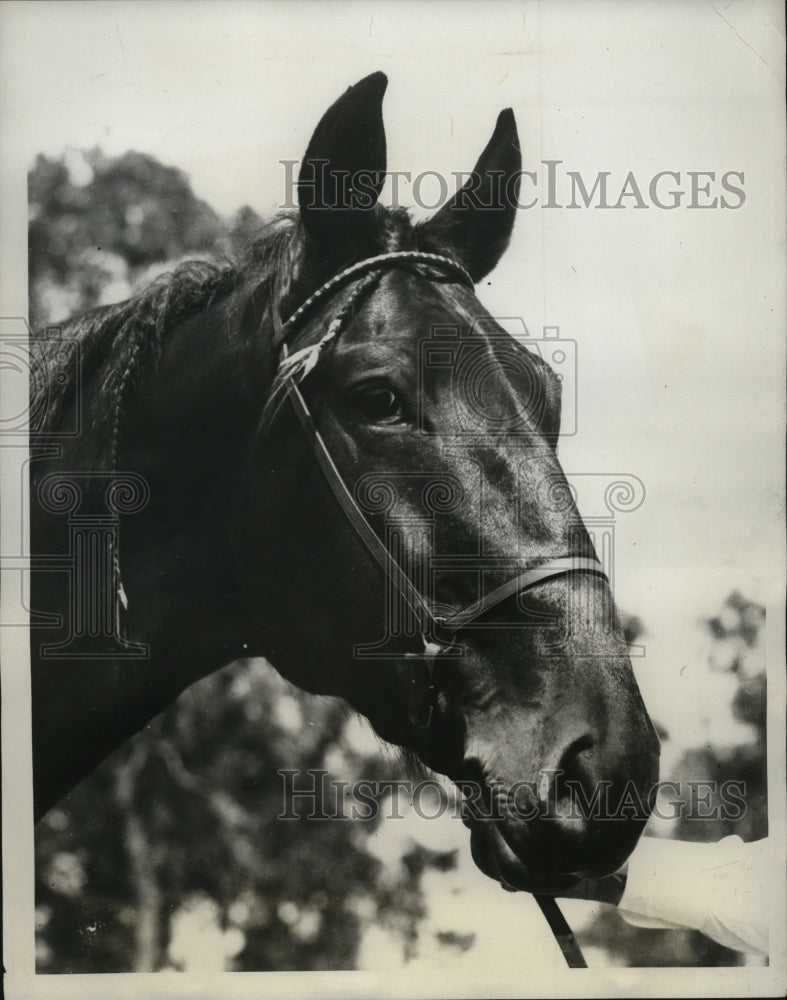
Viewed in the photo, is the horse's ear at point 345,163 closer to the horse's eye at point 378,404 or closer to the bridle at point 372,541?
the bridle at point 372,541

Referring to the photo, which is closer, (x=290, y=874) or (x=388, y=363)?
(x=388, y=363)

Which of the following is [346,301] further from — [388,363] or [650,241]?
[650,241]

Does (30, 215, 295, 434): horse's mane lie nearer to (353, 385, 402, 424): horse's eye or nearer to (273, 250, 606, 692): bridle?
(273, 250, 606, 692): bridle

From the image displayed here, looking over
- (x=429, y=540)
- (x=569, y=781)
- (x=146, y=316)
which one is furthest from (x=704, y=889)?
(x=146, y=316)

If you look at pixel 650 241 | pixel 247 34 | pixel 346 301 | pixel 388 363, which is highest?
pixel 247 34

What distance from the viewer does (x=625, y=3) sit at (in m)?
2.52

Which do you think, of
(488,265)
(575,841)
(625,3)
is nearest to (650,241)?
(488,265)

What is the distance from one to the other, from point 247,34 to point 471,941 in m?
2.23

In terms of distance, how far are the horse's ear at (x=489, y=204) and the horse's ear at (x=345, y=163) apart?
0.20 meters

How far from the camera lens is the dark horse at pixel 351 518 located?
7.25 feet

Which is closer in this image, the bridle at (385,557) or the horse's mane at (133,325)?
the bridle at (385,557)

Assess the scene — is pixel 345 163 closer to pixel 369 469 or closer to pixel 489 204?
pixel 489 204

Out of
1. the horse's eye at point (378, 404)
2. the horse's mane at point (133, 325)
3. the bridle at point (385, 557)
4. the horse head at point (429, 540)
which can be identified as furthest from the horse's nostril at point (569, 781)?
the horse's mane at point (133, 325)

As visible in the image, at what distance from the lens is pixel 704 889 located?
245 centimetres
